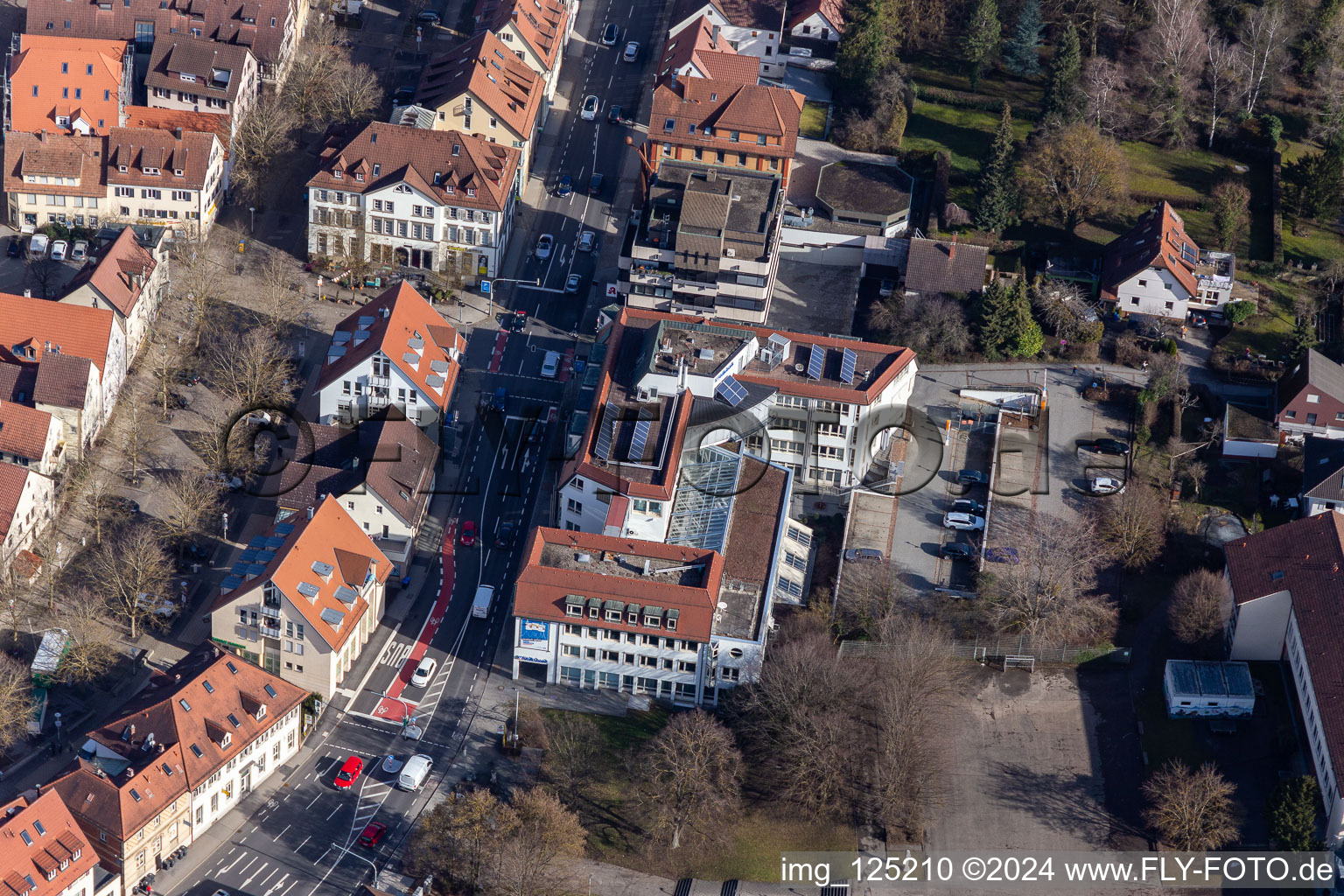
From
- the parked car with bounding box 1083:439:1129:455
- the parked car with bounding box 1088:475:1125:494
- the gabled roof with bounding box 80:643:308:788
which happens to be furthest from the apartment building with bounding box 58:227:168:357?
the parked car with bounding box 1088:475:1125:494

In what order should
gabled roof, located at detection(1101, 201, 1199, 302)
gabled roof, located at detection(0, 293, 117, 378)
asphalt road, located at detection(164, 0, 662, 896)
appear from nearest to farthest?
asphalt road, located at detection(164, 0, 662, 896) → gabled roof, located at detection(0, 293, 117, 378) → gabled roof, located at detection(1101, 201, 1199, 302)

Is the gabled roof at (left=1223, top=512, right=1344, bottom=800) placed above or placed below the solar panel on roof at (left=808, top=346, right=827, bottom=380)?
below

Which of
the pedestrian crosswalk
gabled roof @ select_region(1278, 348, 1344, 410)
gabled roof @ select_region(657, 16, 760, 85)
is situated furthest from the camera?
gabled roof @ select_region(657, 16, 760, 85)

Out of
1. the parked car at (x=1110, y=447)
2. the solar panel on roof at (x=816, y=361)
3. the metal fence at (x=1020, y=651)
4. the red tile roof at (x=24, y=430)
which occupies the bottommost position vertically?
the red tile roof at (x=24, y=430)

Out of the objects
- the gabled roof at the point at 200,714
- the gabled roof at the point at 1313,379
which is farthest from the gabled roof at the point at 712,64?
the gabled roof at the point at 200,714

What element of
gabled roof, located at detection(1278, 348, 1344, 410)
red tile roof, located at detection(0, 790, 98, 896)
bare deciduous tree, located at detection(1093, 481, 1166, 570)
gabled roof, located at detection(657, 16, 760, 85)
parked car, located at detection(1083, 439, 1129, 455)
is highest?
gabled roof, located at detection(657, 16, 760, 85)

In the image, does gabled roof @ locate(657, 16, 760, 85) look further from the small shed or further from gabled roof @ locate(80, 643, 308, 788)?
gabled roof @ locate(80, 643, 308, 788)

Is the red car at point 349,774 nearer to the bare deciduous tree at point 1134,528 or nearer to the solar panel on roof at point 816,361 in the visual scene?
the solar panel on roof at point 816,361
